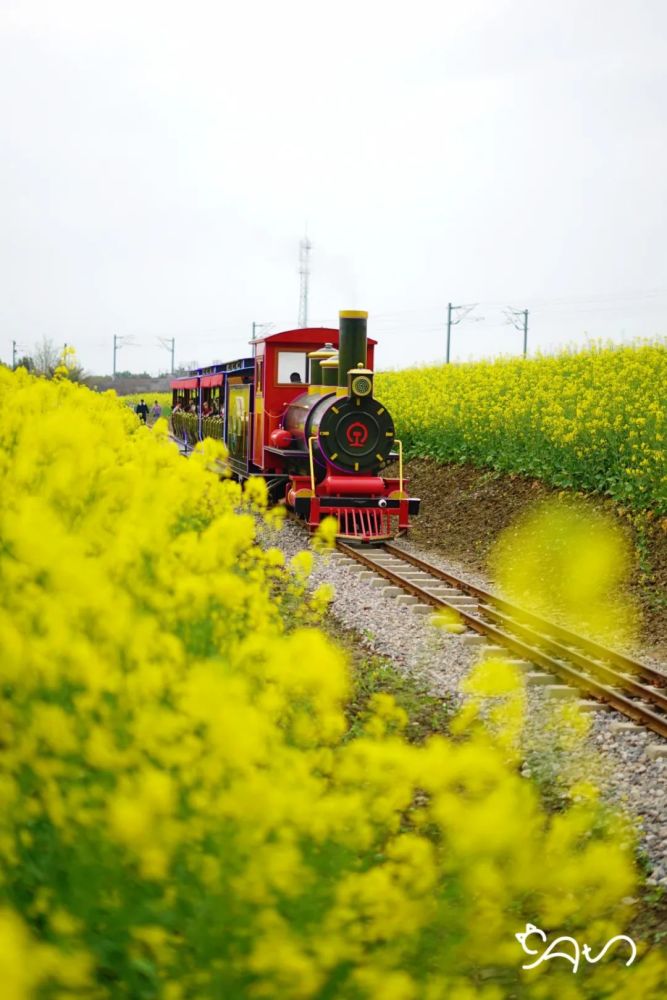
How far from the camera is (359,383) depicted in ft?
45.5

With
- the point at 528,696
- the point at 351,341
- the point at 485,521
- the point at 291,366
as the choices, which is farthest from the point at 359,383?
the point at 528,696

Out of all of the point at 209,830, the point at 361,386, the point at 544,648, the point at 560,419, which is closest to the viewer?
the point at 209,830

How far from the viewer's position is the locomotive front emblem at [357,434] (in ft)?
45.9

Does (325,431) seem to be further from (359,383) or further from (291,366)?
(291,366)

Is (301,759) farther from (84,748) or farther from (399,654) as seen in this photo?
(399,654)

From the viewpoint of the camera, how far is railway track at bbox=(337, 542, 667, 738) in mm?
7043

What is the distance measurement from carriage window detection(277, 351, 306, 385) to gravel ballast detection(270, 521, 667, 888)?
4.42 metres

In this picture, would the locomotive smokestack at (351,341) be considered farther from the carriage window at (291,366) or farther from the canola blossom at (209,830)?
the canola blossom at (209,830)

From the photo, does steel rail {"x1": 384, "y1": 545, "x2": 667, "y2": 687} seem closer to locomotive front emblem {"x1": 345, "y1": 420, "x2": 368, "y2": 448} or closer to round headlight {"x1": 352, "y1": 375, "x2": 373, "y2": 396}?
locomotive front emblem {"x1": 345, "y1": 420, "x2": 368, "y2": 448}

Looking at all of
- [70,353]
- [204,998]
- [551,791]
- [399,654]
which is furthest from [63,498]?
[70,353]

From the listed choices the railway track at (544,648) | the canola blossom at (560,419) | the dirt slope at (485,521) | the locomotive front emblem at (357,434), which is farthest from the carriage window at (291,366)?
the railway track at (544,648)

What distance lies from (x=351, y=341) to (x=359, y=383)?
26.7 inches

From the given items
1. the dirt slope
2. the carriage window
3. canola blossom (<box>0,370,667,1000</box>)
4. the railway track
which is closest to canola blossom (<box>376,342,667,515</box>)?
the dirt slope

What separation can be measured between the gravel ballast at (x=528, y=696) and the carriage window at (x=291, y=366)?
4.42 meters
